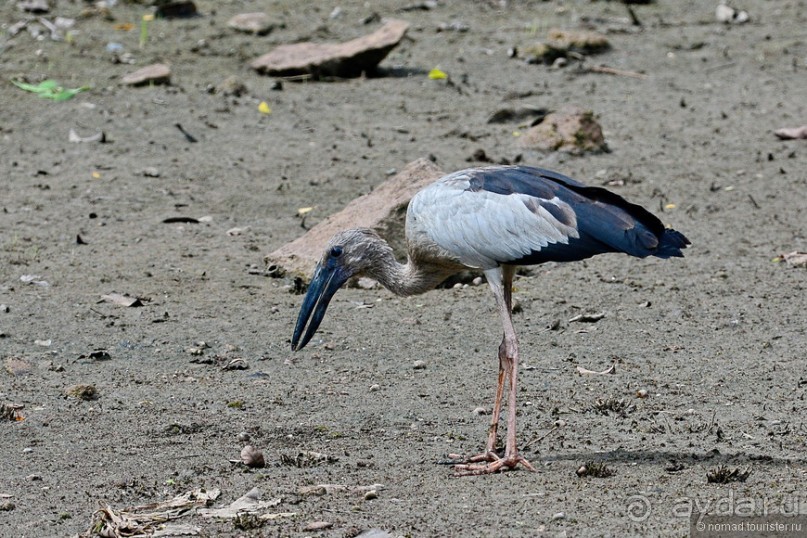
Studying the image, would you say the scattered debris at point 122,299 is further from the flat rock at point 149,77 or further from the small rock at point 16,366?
the flat rock at point 149,77

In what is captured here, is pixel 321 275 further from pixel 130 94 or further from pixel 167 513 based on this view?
pixel 130 94

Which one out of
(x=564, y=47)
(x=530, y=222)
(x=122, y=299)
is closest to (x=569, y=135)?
(x=564, y=47)

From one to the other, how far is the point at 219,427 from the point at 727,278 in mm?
4113

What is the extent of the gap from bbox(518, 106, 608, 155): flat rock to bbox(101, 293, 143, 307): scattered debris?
4.29 meters

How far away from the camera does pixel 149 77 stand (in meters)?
12.6

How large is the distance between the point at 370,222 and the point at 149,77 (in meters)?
5.35

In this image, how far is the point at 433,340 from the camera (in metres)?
7.58

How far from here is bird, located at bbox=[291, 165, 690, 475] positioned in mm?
5664

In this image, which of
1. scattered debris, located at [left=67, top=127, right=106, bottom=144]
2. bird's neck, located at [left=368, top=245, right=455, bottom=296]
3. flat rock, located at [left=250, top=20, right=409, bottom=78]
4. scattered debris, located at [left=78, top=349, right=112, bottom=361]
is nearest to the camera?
bird's neck, located at [left=368, top=245, right=455, bottom=296]

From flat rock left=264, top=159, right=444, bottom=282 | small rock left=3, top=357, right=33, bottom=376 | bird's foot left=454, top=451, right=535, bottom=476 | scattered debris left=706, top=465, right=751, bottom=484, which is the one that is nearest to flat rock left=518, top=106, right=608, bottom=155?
flat rock left=264, top=159, right=444, bottom=282

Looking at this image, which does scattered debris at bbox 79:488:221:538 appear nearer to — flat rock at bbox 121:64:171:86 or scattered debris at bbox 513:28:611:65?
flat rock at bbox 121:64:171:86

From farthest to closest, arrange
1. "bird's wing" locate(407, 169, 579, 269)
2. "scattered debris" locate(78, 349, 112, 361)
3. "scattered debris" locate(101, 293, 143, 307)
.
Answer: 1. "scattered debris" locate(101, 293, 143, 307)
2. "scattered debris" locate(78, 349, 112, 361)
3. "bird's wing" locate(407, 169, 579, 269)

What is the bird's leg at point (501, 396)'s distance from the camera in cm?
559

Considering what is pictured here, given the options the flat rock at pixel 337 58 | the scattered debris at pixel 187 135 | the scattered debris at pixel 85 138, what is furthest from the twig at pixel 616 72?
the scattered debris at pixel 85 138
